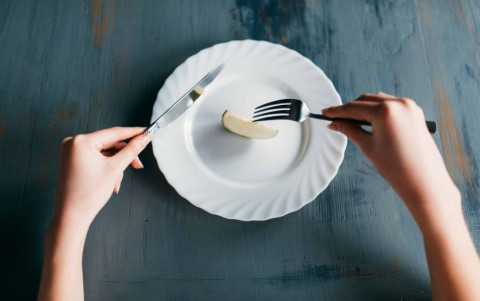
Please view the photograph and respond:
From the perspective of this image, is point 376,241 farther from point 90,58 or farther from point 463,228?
point 90,58

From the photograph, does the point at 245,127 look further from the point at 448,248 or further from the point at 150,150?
the point at 448,248

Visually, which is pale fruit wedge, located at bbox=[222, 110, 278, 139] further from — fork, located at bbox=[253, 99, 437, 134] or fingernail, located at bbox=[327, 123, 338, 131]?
fingernail, located at bbox=[327, 123, 338, 131]

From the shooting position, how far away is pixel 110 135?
77cm

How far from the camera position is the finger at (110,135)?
747 millimetres

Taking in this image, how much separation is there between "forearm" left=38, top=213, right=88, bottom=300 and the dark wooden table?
0.11 m

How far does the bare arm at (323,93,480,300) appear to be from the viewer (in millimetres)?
688

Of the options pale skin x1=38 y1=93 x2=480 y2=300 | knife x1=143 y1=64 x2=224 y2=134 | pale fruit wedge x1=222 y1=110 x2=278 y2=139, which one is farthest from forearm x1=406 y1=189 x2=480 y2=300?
knife x1=143 y1=64 x2=224 y2=134

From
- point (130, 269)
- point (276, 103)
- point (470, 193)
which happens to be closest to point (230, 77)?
point (276, 103)

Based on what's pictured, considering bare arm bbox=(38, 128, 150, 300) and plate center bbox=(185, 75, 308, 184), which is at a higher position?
plate center bbox=(185, 75, 308, 184)

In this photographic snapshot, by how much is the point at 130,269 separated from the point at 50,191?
0.93 feet

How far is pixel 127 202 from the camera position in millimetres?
897

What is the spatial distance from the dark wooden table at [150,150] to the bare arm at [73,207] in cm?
12

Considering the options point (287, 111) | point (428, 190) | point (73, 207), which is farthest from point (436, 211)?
point (73, 207)

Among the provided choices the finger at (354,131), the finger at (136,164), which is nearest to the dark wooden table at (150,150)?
the finger at (136,164)
